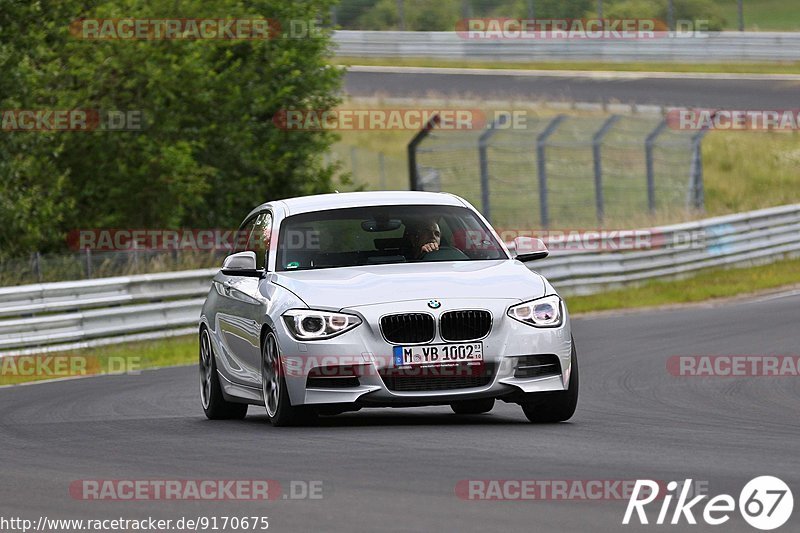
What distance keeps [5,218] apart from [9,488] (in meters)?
16.3

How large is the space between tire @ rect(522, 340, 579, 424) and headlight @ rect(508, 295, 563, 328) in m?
0.21

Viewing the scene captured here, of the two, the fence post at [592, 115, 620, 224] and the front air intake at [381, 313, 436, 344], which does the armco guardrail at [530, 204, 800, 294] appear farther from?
the front air intake at [381, 313, 436, 344]

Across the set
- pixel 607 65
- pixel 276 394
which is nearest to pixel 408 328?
pixel 276 394

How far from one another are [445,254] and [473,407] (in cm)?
114

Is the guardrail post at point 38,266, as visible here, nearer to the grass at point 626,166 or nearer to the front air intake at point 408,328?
the front air intake at point 408,328

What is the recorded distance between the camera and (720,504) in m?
6.91

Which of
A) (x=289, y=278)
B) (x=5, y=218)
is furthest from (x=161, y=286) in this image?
(x=289, y=278)

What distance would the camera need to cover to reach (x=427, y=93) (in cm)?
4512

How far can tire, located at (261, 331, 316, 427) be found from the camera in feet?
33.6

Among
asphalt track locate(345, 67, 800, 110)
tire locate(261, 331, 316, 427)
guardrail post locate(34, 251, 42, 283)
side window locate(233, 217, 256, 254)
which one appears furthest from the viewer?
asphalt track locate(345, 67, 800, 110)

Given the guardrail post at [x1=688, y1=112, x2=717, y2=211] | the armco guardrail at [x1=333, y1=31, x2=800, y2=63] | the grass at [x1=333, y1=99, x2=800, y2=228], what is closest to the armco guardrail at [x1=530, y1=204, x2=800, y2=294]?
the guardrail post at [x1=688, y1=112, x2=717, y2=211]

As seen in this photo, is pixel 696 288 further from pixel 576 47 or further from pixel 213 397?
pixel 576 47

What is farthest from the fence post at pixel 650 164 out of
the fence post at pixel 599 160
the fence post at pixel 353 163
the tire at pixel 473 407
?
the tire at pixel 473 407

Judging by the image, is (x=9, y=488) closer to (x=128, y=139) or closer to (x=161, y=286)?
(x=161, y=286)
